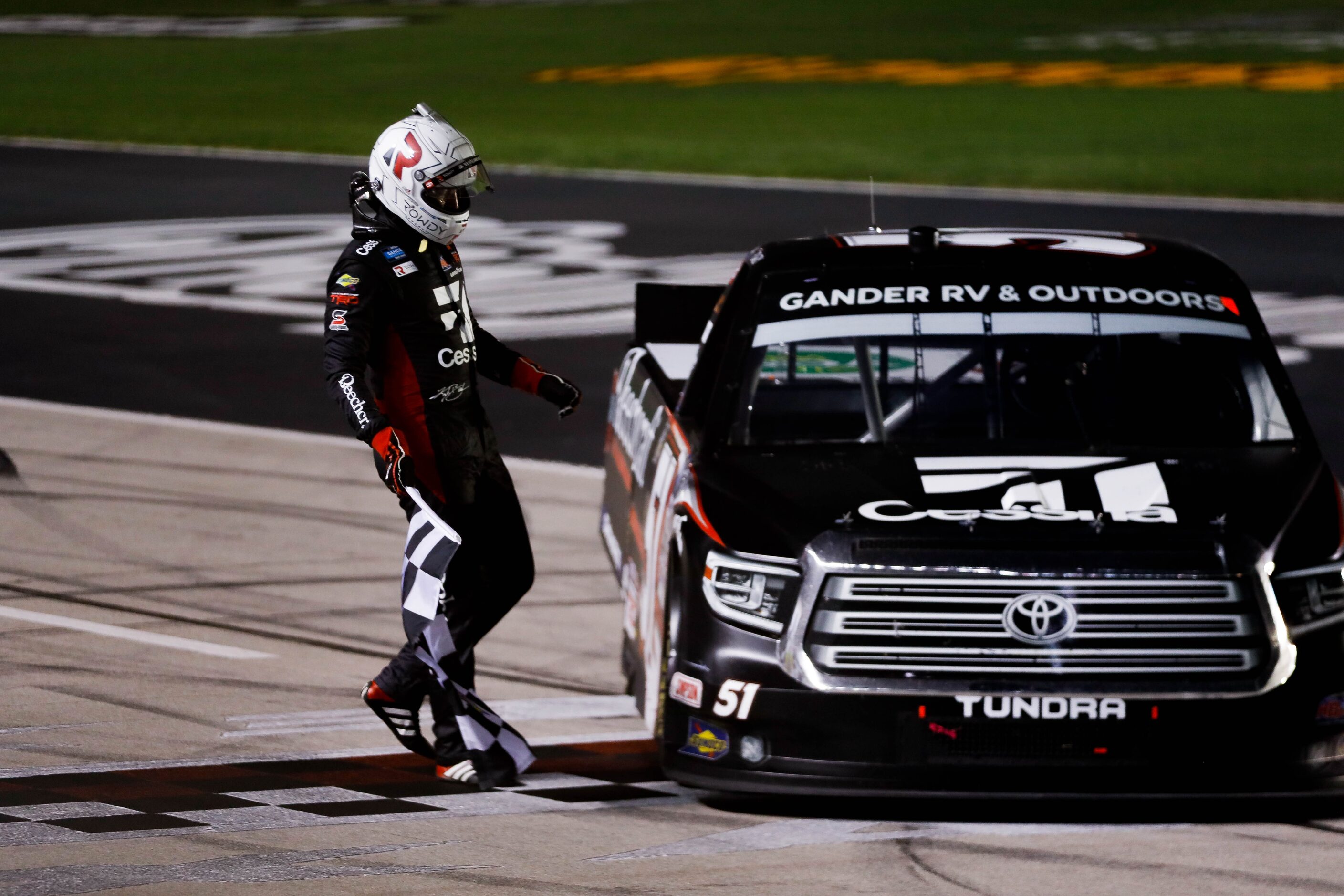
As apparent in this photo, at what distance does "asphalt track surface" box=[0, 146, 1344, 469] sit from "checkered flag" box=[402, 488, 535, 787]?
4623mm

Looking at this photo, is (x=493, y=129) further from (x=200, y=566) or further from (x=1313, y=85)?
(x=200, y=566)

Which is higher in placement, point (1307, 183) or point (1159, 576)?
point (1159, 576)

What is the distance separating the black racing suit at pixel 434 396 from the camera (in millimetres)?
5883

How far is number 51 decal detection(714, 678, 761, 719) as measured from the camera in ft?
17.4

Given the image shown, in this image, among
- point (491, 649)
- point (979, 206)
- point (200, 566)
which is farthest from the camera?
point (979, 206)

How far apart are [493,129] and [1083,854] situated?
2389cm

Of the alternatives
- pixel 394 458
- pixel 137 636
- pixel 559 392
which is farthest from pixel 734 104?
pixel 394 458

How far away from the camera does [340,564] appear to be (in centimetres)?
851

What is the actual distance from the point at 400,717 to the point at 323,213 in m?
14.5

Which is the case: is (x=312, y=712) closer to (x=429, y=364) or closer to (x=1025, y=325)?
(x=429, y=364)

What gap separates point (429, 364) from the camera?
6.00m

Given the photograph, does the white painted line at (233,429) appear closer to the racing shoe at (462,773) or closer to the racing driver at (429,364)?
the racing driver at (429,364)

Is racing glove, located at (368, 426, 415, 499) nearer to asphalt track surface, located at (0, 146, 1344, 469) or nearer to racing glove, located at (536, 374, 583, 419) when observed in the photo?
racing glove, located at (536, 374, 583, 419)

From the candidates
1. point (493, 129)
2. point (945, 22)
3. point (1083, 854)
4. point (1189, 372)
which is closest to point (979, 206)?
point (493, 129)
